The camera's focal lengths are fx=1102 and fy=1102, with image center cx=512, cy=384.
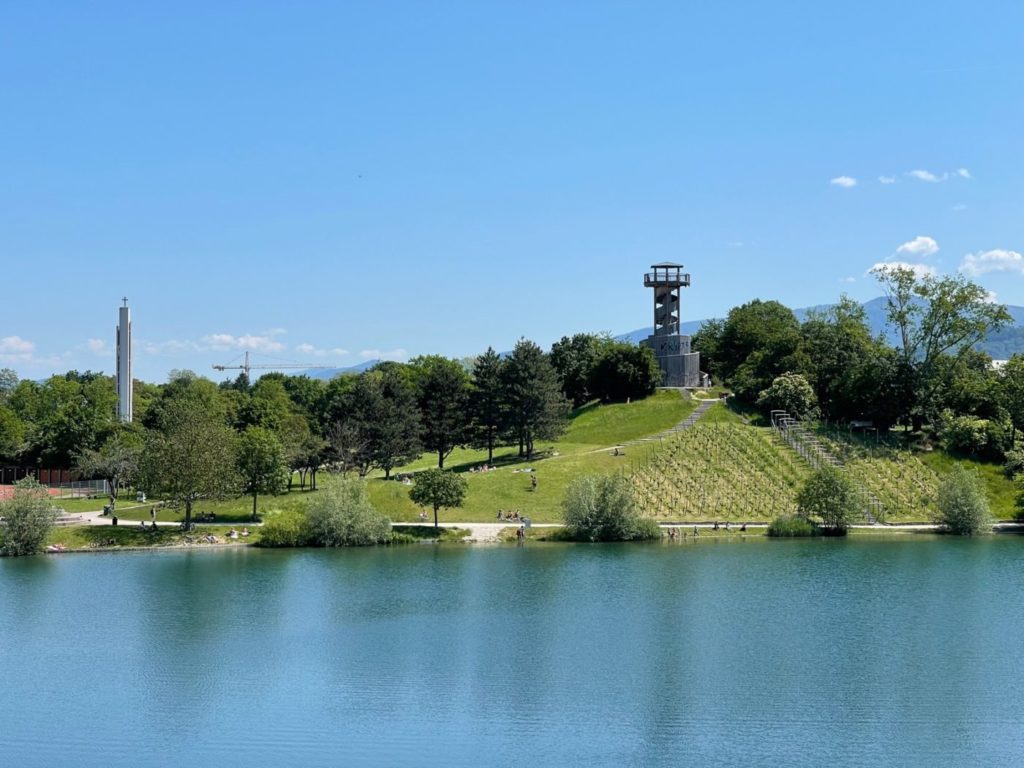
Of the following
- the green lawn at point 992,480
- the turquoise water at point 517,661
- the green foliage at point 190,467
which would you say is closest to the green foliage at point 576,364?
the green lawn at point 992,480

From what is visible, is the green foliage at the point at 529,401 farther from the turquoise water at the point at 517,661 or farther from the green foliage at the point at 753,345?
the turquoise water at the point at 517,661

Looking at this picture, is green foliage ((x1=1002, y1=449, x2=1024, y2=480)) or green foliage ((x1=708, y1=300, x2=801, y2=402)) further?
green foliage ((x1=708, y1=300, x2=801, y2=402))

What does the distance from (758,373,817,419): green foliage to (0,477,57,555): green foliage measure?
2478 inches

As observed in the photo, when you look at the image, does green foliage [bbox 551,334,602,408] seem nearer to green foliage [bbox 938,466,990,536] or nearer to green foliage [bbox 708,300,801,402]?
green foliage [bbox 708,300,801,402]

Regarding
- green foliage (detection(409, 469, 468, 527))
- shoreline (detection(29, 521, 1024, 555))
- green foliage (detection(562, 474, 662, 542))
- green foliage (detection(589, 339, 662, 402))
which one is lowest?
shoreline (detection(29, 521, 1024, 555))

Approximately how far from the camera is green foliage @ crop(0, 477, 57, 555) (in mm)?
69438

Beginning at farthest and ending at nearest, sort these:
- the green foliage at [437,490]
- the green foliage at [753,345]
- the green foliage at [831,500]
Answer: the green foliage at [753,345] → the green foliage at [831,500] → the green foliage at [437,490]

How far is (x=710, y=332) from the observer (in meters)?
138

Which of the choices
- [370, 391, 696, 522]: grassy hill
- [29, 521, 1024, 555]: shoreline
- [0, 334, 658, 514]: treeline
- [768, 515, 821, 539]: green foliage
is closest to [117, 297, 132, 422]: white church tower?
[0, 334, 658, 514]: treeline

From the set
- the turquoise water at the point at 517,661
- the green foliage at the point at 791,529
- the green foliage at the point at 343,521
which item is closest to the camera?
the turquoise water at the point at 517,661

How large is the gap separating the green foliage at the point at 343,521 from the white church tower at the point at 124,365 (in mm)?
72377

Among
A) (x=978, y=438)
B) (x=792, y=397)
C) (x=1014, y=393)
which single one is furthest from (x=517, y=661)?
(x=1014, y=393)

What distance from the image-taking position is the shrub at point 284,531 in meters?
73.1

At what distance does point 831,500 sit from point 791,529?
3.58 m
